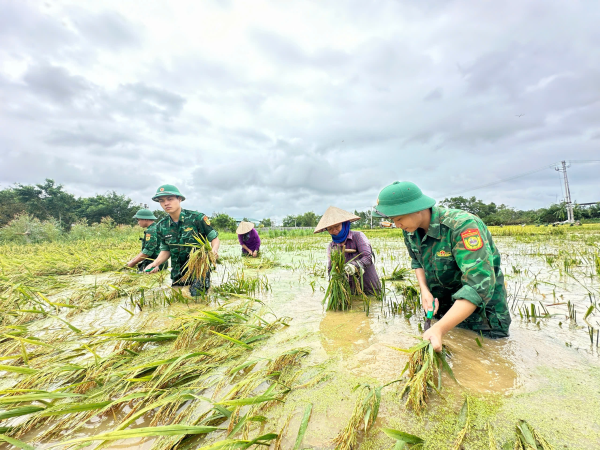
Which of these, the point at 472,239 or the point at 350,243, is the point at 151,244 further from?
the point at 472,239

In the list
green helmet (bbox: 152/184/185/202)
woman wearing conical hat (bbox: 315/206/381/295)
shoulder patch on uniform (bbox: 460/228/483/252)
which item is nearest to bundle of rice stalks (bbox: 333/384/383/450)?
shoulder patch on uniform (bbox: 460/228/483/252)

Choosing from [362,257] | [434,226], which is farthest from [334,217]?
[434,226]

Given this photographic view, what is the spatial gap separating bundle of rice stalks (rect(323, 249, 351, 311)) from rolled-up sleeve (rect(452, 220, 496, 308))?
4.63 feet

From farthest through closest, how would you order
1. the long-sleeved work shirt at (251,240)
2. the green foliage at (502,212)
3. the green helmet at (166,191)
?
the green foliage at (502,212) < the long-sleeved work shirt at (251,240) < the green helmet at (166,191)

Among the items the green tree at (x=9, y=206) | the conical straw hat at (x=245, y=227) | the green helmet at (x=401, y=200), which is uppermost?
the green tree at (x=9, y=206)

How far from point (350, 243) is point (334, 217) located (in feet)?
1.49

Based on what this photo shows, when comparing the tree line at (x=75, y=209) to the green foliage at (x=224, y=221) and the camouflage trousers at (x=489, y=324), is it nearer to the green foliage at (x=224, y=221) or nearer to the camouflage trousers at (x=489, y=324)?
the green foliage at (x=224, y=221)

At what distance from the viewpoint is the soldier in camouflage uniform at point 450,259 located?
1.58m

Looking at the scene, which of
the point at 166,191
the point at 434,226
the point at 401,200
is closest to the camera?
the point at 401,200

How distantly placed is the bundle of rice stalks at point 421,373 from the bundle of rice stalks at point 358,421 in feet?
0.63

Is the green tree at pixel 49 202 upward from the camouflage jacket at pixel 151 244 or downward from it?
upward

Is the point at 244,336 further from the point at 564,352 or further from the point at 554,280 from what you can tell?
the point at 554,280

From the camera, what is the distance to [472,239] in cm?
178

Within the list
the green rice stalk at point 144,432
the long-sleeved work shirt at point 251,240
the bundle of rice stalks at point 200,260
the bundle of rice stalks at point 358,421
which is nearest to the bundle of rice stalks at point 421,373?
the bundle of rice stalks at point 358,421
